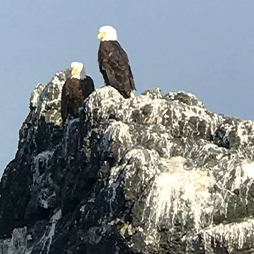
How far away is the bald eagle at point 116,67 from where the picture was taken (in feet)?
55.6

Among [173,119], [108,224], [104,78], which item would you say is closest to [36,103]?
[104,78]

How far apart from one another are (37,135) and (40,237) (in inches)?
117

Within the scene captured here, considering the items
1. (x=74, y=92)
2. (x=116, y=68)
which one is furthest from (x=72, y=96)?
(x=116, y=68)

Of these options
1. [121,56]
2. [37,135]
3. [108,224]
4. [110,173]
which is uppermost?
[121,56]

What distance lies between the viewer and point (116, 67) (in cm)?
1706

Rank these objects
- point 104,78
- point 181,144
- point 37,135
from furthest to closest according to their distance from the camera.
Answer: point 37,135 < point 104,78 < point 181,144

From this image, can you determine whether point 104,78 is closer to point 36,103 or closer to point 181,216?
point 36,103

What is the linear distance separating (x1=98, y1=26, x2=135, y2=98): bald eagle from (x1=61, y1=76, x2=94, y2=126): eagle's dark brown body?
606mm

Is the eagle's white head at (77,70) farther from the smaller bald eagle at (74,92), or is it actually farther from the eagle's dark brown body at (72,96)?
the eagle's dark brown body at (72,96)

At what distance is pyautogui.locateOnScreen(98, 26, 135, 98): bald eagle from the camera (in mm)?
16938

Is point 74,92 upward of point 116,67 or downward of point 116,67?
downward

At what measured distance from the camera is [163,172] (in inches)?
495

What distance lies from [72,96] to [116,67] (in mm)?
1084

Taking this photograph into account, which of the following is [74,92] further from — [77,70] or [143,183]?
[143,183]
